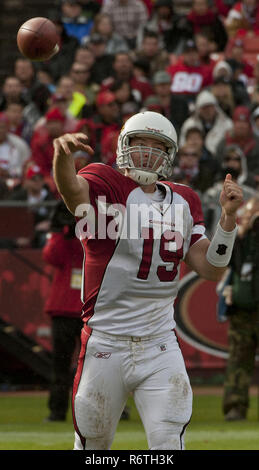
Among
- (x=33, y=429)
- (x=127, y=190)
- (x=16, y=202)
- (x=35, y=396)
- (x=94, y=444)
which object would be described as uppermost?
(x=127, y=190)

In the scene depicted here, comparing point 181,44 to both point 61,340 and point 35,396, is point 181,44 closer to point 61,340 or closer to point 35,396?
point 35,396

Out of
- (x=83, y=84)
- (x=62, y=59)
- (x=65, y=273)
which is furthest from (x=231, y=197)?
(x=62, y=59)

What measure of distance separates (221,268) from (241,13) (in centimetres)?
1166

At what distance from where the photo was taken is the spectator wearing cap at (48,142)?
12.9 meters

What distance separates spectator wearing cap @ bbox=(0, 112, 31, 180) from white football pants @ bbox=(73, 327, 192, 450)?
8.22 meters

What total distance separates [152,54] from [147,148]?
10.5 m

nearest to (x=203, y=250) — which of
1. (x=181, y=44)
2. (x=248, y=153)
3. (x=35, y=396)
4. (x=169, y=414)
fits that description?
(x=169, y=414)

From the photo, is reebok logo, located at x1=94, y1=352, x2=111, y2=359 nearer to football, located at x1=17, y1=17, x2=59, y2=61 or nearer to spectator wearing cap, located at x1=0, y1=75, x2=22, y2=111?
football, located at x1=17, y1=17, x2=59, y2=61

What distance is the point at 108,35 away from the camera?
52.2ft

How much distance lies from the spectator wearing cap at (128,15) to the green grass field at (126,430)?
7.49 metres

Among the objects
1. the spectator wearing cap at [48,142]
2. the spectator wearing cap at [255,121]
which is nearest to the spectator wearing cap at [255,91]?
the spectator wearing cap at [255,121]

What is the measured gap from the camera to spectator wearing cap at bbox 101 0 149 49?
16266 millimetres

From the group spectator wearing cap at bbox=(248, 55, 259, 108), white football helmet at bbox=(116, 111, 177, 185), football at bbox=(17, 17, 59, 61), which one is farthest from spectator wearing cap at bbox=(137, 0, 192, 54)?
white football helmet at bbox=(116, 111, 177, 185)

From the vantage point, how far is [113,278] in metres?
5.01
